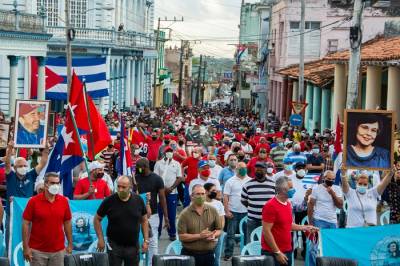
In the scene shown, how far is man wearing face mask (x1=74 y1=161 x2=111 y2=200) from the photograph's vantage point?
15.4m

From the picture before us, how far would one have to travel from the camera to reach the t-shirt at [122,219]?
12.4 meters

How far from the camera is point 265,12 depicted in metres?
90.2

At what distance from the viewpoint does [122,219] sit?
12344 millimetres

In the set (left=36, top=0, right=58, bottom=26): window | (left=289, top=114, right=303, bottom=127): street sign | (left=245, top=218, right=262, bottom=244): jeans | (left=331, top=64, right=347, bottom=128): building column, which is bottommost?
(left=245, top=218, right=262, bottom=244): jeans

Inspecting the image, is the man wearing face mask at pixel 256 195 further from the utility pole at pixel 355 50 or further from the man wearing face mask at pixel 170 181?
the utility pole at pixel 355 50

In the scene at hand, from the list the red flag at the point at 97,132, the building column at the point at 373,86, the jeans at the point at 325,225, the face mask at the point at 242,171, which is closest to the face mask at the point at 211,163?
the face mask at the point at 242,171

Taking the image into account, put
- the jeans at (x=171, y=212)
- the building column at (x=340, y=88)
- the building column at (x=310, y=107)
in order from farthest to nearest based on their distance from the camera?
the building column at (x=310, y=107) < the building column at (x=340, y=88) < the jeans at (x=171, y=212)

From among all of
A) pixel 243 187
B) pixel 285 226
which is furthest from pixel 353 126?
pixel 285 226

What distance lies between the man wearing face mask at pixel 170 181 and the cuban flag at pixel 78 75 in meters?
3.44

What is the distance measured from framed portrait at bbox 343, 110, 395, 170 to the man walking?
12.5 feet

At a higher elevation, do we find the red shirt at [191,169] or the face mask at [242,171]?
the face mask at [242,171]

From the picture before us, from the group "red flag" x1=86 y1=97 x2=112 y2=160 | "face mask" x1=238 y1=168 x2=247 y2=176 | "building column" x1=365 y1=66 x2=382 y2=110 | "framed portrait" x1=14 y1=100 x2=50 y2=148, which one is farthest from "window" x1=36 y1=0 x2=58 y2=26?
"face mask" x1=238 y1=168 x2=247 y2=176

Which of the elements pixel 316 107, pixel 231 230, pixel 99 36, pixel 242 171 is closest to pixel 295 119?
pixel 316 107

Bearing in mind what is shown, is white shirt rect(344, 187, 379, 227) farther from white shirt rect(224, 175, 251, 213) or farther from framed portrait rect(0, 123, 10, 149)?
framed portrait rect(0, 123, 10, 149)
